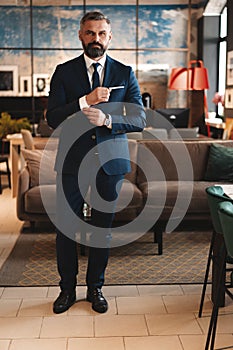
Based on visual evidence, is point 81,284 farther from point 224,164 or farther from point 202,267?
point 224,164

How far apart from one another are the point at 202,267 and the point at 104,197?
4.51 feet

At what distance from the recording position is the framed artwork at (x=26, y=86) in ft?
37.3

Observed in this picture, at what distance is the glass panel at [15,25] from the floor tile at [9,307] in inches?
335

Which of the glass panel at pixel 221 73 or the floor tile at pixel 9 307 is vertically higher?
the glass panel at pixel 221 73

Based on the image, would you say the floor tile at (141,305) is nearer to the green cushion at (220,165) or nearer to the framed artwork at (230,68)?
the green cushion at (220,165)

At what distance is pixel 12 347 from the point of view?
294 centimetres

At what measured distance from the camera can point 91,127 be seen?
127 inches

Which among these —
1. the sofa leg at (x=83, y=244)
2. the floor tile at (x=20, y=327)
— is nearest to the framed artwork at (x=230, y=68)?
the sofa leg at (x=83, y=244)

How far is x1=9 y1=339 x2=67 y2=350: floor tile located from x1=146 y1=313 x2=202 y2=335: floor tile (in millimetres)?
505

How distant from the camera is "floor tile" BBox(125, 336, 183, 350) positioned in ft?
9.64

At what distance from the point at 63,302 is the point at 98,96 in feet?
4.13

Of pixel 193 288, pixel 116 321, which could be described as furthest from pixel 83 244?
pixel 116 321

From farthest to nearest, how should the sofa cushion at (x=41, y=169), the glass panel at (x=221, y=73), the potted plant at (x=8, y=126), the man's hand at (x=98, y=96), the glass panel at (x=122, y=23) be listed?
the glass panel at (x=122, y=23), the glass panel at (x=221, y=73), the potted plant at (x=8, y=126), the sofa cushion at (x=41, y=169), the man's hand at (x=98, y=96)

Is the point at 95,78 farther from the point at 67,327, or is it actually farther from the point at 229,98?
the point at 229,98
